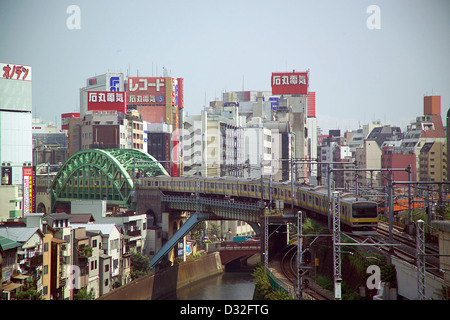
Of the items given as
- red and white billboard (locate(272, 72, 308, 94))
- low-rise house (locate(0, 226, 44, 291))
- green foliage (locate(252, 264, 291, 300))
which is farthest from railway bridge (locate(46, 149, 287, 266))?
red and white billboard (locate(272, 72, 308, 94))

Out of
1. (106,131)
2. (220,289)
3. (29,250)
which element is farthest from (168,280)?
(106,131)

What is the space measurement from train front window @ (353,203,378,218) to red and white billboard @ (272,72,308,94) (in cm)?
6964

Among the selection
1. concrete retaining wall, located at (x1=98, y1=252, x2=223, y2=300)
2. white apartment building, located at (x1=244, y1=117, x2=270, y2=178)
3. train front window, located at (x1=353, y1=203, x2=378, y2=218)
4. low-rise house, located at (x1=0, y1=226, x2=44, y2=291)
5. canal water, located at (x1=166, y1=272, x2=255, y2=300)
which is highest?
white apartment building, located at (x1=244, y1=117, x2=270, y2=178)

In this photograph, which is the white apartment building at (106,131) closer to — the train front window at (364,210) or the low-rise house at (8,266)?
the low-rise house at (8,266)

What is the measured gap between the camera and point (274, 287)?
26.0 meters

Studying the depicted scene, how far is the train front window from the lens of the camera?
3052 cm

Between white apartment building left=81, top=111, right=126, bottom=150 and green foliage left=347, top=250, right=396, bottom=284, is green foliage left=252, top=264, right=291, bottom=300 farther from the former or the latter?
white apartment building left=81, top=111, right=126, bottom=150

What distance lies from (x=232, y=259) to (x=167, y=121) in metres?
49.1

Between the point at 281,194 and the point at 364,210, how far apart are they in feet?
43.3

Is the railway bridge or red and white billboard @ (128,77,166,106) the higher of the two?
red and white billboard @ (128,77,166,106)
